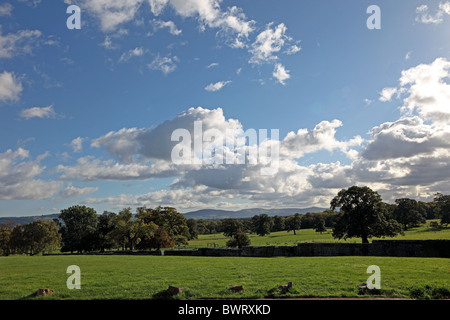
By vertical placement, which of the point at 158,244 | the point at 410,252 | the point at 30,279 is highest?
the point at 30,279

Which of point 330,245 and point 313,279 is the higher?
point 313,279

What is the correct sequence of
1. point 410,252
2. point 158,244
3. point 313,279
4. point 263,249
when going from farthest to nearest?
point 158,244
point 263,249
point 410,252
point 313,279

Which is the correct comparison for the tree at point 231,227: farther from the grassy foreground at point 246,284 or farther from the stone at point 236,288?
the stone at point 236,288

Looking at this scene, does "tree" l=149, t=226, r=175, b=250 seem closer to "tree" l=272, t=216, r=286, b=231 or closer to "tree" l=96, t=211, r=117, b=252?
"tree" l=96, t=211, r=117, b=252

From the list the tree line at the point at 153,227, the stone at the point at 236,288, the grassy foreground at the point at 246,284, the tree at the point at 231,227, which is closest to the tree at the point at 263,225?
the tree line at the point at 153,227

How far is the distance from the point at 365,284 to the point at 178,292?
279 inches

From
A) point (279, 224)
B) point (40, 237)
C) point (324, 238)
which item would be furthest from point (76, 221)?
point (279, 224)

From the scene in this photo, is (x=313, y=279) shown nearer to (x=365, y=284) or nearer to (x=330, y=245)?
(x=365, y=284)

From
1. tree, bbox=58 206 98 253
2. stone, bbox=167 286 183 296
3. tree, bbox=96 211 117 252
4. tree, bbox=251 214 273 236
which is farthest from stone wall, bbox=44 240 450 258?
tree, bbox=251 214 273 236

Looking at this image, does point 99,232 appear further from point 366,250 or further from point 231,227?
point 366,250

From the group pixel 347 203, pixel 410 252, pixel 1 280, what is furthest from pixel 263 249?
pixel 1 280

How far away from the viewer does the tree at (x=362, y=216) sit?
131 feet
